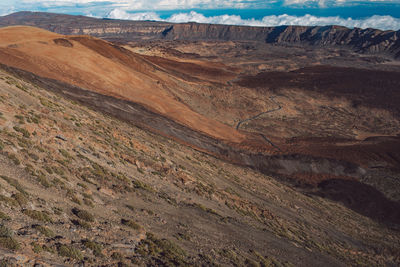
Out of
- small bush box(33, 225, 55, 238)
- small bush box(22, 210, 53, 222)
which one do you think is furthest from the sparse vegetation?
small bush box(22, 210, 53, 222)

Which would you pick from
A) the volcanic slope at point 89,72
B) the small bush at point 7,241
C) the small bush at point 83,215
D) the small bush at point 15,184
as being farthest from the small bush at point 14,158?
the volcanic slope at point 89,72

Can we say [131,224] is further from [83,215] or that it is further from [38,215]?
[38,215]

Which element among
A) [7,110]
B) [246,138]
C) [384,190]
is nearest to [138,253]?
[7,110]

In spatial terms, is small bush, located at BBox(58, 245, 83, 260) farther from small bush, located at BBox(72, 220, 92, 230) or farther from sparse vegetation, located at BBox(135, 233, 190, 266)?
sparse vegetation, located at BBox(135, 233, 190, 266)

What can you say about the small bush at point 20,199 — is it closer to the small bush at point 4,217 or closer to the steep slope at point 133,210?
the steep slope at point 133,210

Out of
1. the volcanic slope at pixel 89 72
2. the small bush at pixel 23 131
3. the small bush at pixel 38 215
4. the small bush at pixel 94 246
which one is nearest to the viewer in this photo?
the small bush at pixel 94 246

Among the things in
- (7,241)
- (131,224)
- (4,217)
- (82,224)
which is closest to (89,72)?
(131,224)

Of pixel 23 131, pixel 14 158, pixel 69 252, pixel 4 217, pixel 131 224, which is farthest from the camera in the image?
pixel 23 131

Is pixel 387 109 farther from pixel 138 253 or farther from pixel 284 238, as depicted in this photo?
pixel 138 253
